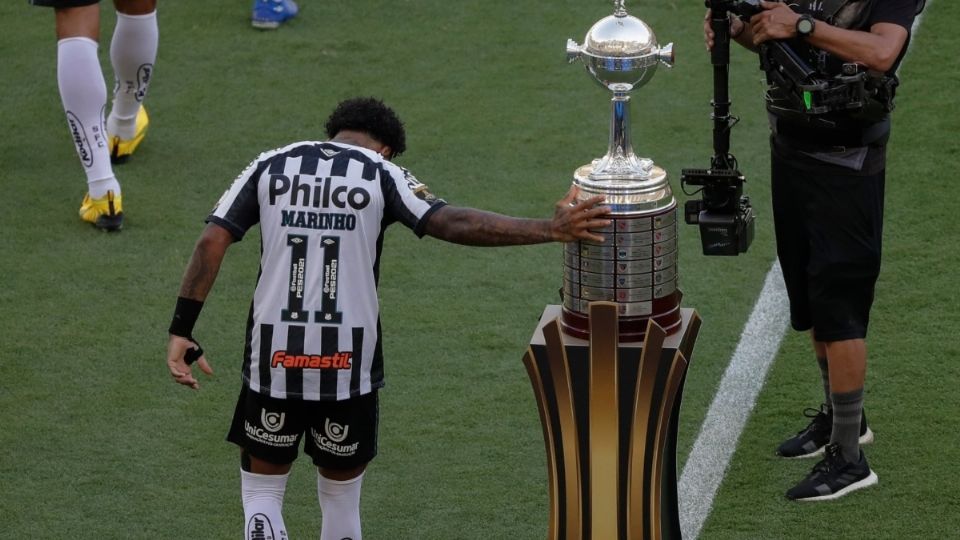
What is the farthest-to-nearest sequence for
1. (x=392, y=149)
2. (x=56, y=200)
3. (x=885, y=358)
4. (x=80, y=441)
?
(x=56, y=200), (x=885, y=358), (x=80, y=441), (x=392, y=149)

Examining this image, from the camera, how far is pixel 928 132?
7.81 meters

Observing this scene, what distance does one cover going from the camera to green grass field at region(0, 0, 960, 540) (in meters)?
5.06

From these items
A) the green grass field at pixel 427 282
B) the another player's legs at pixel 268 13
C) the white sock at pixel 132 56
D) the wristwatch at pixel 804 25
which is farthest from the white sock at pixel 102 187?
the wristwatch at pixel 804 25

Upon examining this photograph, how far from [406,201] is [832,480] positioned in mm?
1778

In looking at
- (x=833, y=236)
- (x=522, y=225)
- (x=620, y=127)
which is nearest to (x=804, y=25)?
(x=620, y=127)

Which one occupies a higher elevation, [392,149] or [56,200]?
[392,149]

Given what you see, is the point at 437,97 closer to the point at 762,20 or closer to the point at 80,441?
the point at 80,441

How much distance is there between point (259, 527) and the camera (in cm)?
426

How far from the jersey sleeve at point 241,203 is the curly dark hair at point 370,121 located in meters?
0.28

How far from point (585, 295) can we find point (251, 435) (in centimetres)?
98

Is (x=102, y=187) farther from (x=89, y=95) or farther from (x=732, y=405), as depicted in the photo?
(x=732, y=405)

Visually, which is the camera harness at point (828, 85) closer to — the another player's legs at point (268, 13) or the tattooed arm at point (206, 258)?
the tattooed arm at point (206, 258)

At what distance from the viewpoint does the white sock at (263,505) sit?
14.0 ft

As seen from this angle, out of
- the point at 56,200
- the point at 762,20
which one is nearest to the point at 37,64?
the point at 56,200
